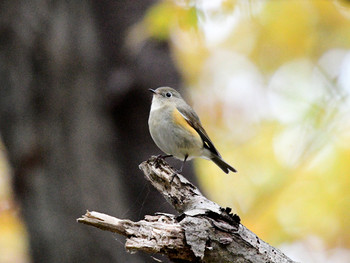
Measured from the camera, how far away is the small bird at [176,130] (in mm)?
3770

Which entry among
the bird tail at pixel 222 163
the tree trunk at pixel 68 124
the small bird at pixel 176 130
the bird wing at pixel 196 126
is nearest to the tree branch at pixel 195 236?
the small bird at pixel 176 130

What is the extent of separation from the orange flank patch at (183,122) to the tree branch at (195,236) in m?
1.42

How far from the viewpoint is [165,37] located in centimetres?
473

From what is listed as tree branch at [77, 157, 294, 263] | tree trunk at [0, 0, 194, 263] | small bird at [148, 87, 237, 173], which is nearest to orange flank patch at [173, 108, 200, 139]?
small bird at [148, 87, 237, 173]

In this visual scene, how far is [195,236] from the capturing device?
221 cm

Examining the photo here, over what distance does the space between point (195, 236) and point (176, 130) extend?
1663mm

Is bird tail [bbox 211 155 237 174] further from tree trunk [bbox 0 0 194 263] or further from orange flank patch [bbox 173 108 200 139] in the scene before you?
tree trunk [bbox 0 0 194 263]

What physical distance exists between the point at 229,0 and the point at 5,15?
2074mm

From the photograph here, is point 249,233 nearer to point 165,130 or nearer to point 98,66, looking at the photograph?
point 165,130

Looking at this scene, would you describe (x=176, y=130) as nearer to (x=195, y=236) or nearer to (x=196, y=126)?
(x=196, y=126)

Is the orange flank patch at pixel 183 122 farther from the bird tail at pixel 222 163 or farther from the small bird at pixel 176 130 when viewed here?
the bird tail at pixel 222 163

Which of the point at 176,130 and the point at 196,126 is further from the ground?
the point at 196,126

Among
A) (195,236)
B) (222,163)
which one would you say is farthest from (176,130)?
(195,236)

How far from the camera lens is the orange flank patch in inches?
152
